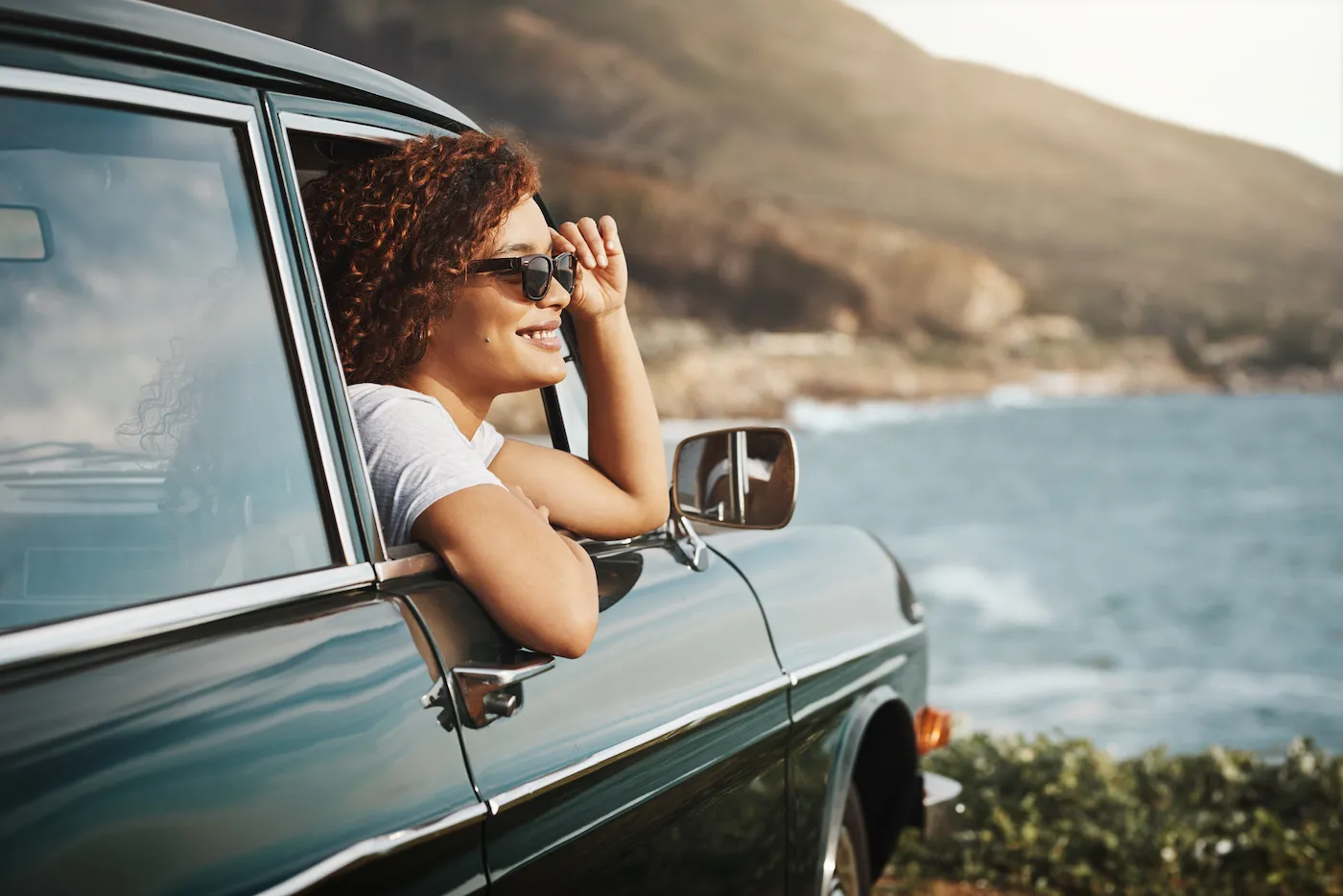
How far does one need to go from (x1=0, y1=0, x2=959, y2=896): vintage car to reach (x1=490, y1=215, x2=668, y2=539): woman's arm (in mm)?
309

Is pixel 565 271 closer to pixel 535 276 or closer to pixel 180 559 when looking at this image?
pixel 535 276

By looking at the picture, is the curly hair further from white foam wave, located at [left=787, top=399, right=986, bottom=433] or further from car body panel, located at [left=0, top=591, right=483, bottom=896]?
white foam wave, located at [left=787, top=399, right=986, bottom=433]

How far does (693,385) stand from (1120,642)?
58.2 meters

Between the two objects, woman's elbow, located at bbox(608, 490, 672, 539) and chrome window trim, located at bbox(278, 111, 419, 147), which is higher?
chrome window trim, located at bbox(278, 111, 419, 147)

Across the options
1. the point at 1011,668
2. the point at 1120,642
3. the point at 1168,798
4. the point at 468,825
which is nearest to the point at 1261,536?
the point at 1120,642

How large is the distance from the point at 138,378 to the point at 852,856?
2264mm

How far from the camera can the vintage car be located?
1.34 meters

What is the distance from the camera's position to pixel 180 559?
1558mm

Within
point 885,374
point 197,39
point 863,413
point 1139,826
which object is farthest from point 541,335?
point 863,413

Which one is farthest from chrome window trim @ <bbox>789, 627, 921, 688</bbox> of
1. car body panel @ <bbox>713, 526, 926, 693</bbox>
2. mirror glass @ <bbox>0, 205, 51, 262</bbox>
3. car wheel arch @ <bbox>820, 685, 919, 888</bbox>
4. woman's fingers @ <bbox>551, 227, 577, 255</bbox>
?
mirror glass @ <bbox>0, 205, 51, 262</bbox>

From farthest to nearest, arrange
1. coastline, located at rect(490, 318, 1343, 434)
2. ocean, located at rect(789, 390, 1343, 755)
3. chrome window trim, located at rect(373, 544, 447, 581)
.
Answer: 1. coastline, located at rect(490, 318, 1343, 434)
2. ocean, located at rect(789, 390, 1343, 755)
3. chrome window trim, located at rect(373, 544, 447, 581)

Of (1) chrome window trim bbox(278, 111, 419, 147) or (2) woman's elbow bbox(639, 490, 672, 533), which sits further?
(2) woman's elbow bbox(639, 490, 672, 533)

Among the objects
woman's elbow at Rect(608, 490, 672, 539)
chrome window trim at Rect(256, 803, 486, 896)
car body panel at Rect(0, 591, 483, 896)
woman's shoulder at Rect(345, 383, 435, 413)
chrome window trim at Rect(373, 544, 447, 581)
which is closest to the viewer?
car body panel at Rect(0, 591, 483, 896)

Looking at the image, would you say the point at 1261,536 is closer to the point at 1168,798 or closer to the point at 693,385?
the point at 693,385
